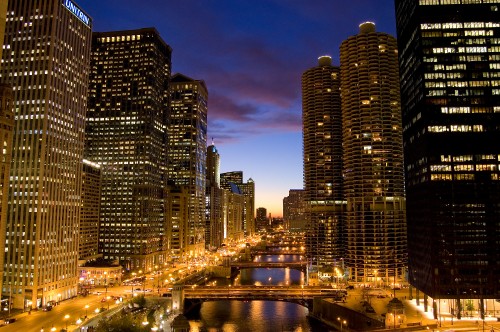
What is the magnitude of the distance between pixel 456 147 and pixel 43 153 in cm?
12887

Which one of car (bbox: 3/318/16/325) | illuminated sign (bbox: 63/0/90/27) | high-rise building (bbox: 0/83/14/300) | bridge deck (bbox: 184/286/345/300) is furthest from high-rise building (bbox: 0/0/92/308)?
bridge deck (bbox: 184/286/345/300)

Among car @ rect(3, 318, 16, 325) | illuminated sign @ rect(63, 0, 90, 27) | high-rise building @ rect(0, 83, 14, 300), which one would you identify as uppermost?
illuminated sign @ rect(63, 0, 90, 27)

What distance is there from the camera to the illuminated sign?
167675mm

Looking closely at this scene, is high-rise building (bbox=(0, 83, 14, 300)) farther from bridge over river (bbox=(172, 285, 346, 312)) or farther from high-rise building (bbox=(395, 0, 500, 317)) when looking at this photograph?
high-rise building (bbox=(395, 0, 500, 317))

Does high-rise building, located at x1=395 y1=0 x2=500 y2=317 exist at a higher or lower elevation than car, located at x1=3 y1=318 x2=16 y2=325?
higher

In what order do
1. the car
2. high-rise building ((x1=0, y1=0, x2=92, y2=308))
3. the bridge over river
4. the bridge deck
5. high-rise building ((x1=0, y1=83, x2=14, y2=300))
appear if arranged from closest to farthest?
1. the car
2. high-rise building ((x1=0, y1=83, x2=14, y2=300))
3. high-rise building ((x1=0, y1=0, x2=92, y2=308))
4. the bridge over river
5. the bridge deck

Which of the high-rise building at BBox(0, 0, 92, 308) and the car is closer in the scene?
the car

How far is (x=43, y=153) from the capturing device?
504 ft

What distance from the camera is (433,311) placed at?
131875mm

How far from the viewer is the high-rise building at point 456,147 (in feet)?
435

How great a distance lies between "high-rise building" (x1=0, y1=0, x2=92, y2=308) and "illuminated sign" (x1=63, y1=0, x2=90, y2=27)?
1.16ft

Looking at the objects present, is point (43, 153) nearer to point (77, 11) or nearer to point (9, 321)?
point (9, 321)

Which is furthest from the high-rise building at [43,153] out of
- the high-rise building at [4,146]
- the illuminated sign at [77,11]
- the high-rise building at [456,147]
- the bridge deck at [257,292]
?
the high-rise building at [456,147]

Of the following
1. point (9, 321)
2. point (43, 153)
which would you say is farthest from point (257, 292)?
point (43, 153)
